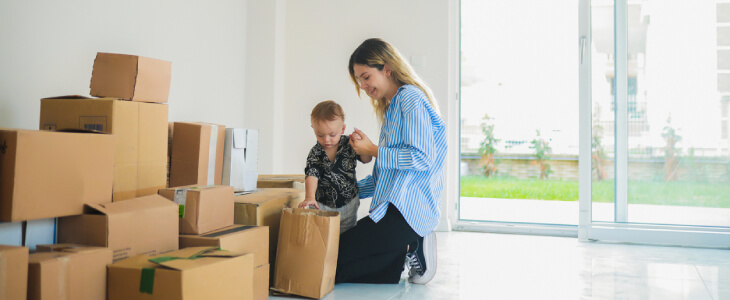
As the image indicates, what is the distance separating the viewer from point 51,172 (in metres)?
1.37

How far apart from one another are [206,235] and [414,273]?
97 centimetres

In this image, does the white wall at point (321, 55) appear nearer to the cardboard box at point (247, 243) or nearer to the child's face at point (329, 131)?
the child's face at point (329, 131)

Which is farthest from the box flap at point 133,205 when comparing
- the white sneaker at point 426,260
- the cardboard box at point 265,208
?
the white sneaker at point 426,260

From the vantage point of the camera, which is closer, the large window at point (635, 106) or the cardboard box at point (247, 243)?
the cardboard box at point (247, 243)

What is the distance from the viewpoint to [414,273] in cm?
223

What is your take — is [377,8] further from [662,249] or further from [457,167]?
[662,249]

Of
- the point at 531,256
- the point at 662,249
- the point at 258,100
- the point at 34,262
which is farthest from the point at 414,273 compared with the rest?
the point at 258,100

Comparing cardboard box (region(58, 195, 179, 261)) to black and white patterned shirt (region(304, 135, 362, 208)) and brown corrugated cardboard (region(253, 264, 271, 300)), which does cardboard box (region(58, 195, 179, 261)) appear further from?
black and white patterned shirt (region(304, 135, 362, 208))

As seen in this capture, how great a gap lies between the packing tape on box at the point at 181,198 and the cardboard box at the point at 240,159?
58 cm

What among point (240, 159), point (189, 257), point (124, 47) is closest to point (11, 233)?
point (189, 257)

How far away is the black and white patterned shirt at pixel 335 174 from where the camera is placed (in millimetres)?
2285

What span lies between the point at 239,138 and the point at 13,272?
1.29m

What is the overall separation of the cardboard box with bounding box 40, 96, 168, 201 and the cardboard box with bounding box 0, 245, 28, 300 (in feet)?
1.72

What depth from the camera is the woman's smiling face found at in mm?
2154
